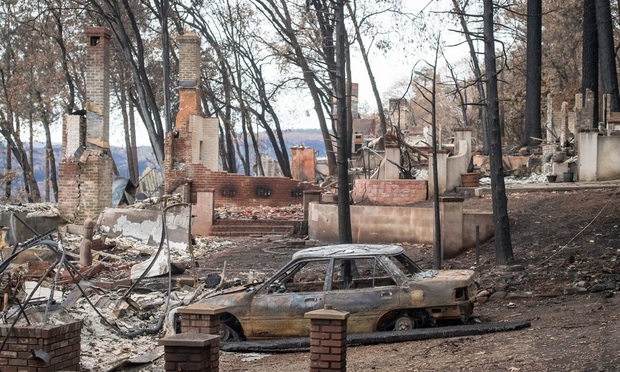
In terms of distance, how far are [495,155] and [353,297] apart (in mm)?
6648

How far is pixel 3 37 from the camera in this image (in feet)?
136

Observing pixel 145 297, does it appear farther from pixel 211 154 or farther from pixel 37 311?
pixel 211 154

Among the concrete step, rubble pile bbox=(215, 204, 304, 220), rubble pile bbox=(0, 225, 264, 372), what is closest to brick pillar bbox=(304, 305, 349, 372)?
rubble pile bbox=(0, 225, 264, 372)

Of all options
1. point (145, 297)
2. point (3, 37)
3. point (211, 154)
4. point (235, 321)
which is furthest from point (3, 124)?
point (235, 321)

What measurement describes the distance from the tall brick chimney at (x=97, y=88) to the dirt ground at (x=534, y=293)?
18.2 ft

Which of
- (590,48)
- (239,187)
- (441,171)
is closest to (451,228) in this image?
(441,171)

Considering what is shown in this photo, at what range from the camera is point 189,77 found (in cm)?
3188

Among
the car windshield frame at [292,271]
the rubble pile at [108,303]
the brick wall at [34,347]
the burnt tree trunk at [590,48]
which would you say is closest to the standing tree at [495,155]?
the rubble pile at [108,303]

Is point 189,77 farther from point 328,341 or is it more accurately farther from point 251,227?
point 328,341

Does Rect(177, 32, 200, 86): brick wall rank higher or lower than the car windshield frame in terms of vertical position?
higher

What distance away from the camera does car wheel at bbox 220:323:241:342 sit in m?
12.1

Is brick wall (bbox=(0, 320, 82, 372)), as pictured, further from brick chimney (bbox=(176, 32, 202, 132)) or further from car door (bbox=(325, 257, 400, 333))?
brick chimney (bbox=(176, 32, 202, 132))

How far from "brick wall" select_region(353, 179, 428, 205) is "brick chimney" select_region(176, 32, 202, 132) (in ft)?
27.7

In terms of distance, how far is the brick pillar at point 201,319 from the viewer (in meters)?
10.5
